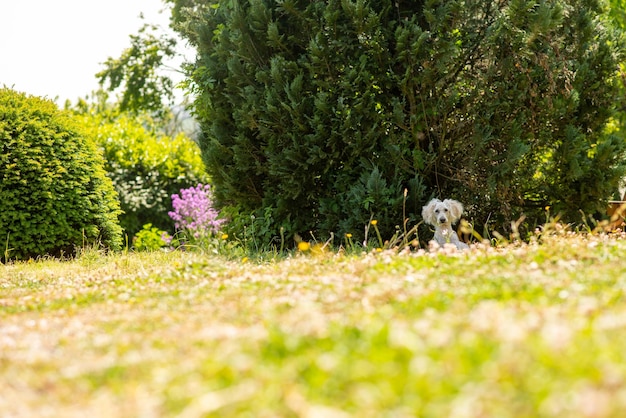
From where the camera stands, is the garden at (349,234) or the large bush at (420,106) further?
the large bush at (420,106)

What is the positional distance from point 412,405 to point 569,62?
7032mm

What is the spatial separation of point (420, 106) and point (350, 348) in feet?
18.2

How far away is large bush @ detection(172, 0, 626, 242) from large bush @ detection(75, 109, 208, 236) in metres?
6.62

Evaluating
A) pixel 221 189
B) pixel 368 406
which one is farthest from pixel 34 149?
pixel 368 406

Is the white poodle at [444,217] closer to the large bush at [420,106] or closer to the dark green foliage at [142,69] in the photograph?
the large bush at [420,106]

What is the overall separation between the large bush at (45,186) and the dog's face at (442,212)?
5.48 metres

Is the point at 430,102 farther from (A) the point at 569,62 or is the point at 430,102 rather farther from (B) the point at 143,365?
(B) the point at 143,365

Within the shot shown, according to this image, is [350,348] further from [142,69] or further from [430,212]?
[142,69]

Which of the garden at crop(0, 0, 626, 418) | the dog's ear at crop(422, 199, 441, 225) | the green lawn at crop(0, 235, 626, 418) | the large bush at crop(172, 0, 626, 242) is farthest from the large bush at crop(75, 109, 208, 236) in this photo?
the green lawn at crop(0, 235, 626, 418)

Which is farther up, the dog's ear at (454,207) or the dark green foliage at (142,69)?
the dark green foliage at (142,69)

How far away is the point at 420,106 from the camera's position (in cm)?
777

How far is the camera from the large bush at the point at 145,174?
14.8m

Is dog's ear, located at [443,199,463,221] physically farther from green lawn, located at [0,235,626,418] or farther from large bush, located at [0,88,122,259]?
large bush, located at [0,88,122,259]

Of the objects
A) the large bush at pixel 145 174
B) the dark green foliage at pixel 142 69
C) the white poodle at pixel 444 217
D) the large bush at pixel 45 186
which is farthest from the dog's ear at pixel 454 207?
the dark green foliage at pixel 142 69
